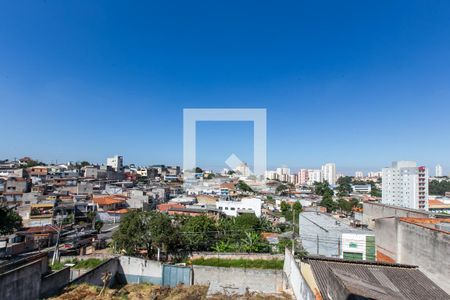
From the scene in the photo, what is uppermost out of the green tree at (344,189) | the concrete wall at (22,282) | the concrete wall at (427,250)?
the concrete wall at (427,250)

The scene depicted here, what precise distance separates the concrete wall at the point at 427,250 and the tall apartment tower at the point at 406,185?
123 feet

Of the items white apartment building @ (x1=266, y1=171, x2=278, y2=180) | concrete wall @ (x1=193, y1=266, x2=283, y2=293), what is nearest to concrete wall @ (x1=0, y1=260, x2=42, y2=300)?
concrete wall @ (x1=193, y1=266, x2=283, y2=293)

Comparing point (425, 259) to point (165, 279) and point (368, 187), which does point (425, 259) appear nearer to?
point (165, 279)

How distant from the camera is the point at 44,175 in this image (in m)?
35.5

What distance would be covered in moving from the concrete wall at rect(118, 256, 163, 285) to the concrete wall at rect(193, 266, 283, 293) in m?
1.61

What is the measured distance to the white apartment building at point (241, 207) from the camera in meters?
25.8

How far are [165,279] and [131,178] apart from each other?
44.8 m

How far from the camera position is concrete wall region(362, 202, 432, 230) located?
1194 centimetres

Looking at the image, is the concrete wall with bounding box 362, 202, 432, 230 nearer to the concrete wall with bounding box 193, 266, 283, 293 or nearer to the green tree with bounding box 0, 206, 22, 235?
the concrete wall with bounding box 193, 266, 283, 293

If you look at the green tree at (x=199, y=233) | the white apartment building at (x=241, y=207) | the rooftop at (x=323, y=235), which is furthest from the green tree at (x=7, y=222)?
the rooftop at (x=323, y=235)

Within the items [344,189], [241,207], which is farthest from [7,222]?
[344,189]

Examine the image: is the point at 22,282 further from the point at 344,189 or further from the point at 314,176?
the point at 314,176

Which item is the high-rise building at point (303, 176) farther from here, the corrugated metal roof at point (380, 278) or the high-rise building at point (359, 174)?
the corrugated metal roof at point (380, 278)

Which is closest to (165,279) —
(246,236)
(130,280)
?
(130,280)
